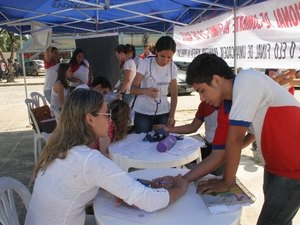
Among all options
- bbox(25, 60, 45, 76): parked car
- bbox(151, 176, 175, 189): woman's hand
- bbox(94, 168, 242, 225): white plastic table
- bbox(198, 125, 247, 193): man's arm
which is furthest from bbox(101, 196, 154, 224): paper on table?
bbox(25, 60, 45, 76): parked car

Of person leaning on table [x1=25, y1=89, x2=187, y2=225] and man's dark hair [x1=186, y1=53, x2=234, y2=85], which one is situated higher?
man's dark hair [x1=186, y1=53, x2=234, y2=85]

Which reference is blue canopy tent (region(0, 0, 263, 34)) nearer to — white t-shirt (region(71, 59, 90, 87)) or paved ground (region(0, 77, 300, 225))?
white t-shirt (region(71, 59, 90, 87))

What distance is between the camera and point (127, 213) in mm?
1481

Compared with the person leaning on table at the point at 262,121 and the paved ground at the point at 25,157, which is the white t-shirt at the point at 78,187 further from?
the paved ground at the point at 25,157

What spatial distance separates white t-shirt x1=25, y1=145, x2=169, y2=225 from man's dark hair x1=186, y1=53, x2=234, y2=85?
0.54 m

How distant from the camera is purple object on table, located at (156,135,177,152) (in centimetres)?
247

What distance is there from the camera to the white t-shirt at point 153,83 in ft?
11.3

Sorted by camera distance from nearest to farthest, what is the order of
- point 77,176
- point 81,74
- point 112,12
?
point 77,176, point 81,74, point 112,12

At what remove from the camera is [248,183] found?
3764mm

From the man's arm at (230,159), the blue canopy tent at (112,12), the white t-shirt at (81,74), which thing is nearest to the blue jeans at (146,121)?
the blue canopy tent at (112,12)

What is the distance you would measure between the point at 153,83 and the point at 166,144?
1.12 metres

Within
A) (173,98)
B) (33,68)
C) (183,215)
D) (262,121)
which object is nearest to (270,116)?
(262,121)

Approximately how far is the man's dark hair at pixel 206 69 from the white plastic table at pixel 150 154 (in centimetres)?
89

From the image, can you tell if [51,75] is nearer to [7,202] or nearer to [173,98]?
[173,98]
